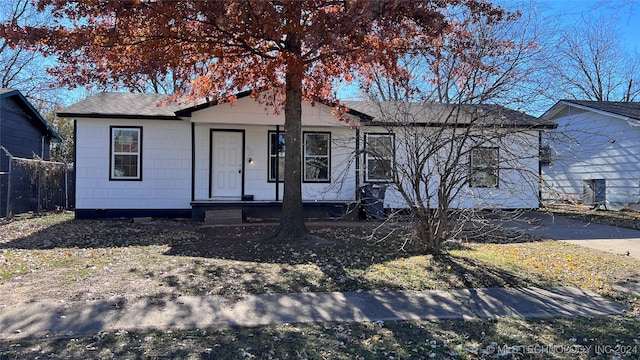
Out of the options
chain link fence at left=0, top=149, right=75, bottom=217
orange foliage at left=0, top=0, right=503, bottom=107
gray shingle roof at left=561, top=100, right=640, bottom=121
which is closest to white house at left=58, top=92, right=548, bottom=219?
chain link fence at left=0, top=149, right=75, bottom=217

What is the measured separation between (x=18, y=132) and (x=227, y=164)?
824 cm

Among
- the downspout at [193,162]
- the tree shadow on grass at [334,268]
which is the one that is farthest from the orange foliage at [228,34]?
the tree shadow on grass at [334,268]

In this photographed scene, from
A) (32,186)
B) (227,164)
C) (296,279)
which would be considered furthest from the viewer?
(32,186)

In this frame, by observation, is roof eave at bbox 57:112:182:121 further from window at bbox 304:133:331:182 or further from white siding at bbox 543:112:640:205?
white siding at bbox 543:112:640:205

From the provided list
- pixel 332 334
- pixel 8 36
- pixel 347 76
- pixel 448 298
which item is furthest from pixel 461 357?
pixel 8 36

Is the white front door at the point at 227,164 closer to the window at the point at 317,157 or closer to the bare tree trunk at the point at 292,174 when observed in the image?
the window at the point at 317,157

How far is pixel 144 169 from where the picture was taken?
12.9 meters

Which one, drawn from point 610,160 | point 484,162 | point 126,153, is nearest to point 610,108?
point 610,160

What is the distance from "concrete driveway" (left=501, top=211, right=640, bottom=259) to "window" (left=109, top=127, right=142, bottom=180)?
10.7 metres

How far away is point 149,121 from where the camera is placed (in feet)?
42.3

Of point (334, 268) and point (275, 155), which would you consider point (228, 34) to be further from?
point (275, 155)

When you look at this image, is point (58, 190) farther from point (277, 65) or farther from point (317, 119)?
point (277, 65)

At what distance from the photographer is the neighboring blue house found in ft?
44.3

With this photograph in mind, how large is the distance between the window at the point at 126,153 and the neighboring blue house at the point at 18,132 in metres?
3.34
